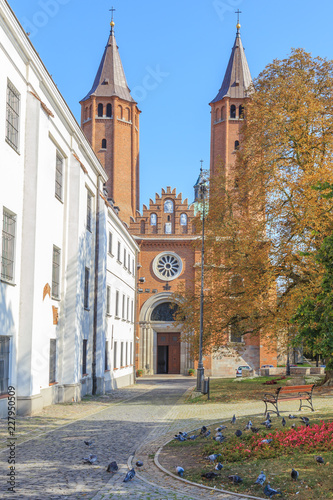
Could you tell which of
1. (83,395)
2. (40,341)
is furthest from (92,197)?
(40,341)

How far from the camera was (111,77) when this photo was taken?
180ft

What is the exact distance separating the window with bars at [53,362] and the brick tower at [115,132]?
3309 cm

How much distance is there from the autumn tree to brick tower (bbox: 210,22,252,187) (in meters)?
27.3

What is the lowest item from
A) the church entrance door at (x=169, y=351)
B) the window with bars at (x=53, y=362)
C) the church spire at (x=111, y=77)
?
the church entrance door at (x=169, y=351)

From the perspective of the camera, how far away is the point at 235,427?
12.4m

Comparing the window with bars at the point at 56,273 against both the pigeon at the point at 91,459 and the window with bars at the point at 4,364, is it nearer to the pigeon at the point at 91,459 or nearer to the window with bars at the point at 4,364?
the window with bars at the point at 4,364

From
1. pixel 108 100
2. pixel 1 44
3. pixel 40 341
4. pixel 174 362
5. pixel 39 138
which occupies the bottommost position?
pixel 174 362

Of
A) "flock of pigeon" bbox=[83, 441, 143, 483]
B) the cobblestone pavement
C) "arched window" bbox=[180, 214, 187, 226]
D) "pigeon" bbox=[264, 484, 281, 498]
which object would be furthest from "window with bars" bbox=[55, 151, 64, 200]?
"arched window" bbox=[180, 214, 187, 226]

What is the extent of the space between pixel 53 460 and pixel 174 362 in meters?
42.3

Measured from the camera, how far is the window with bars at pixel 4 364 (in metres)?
14.7

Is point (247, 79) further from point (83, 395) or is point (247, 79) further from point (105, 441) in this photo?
point (105, 441)

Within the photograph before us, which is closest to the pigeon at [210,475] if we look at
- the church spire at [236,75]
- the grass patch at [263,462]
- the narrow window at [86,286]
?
the grass patch at [263,462]

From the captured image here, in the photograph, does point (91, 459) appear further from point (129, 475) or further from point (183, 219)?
point (183, 219)

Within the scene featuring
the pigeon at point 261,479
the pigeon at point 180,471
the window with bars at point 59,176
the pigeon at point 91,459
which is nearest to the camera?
the pigeon at point 261,479
